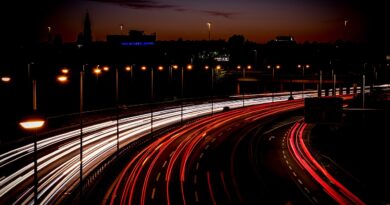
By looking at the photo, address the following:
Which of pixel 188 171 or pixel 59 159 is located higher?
pixel 59 159

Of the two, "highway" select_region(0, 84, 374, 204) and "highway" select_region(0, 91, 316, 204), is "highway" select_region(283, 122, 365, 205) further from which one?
"highway" select_region(0, 91, 316, 204)

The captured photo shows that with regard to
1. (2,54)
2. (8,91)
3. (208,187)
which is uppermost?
(2,54)

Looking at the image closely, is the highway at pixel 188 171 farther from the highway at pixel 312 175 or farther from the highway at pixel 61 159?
the highway at pixel 312 175

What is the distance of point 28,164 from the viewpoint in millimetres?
39531

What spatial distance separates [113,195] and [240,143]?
2466cm

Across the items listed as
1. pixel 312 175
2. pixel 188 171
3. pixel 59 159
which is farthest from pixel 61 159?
pixel 312 175

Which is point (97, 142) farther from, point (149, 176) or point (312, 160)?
point (312, 160)

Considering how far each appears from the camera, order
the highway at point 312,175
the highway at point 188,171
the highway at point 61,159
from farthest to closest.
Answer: the highway at point 61,159
the highway at point 188,171
the highway at point 312,175

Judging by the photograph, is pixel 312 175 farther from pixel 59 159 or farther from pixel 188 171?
pixel 59 159

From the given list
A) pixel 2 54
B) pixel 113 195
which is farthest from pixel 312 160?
pixel 2 54

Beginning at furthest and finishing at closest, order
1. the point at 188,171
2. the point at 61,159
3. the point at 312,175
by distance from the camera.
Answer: the point at 61,159, the point at 188,171, the point at 312,175

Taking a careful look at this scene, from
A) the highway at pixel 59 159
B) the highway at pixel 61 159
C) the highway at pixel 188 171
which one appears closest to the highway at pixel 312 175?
the highway at pixel 188 171

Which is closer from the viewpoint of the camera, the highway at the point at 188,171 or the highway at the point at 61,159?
the highway at the point at 188,171

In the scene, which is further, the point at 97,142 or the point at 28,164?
the point at 97,142
